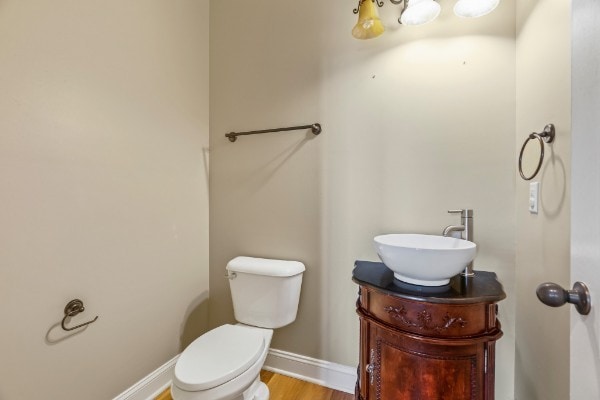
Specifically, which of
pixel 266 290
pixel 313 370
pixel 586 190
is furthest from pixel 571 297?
pixel 313 370

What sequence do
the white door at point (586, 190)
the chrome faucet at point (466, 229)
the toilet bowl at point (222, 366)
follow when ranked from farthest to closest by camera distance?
the chrome faucet at point (466, 229) < the toilet bowl at point (222, 366) < the white door at point (586, 190)

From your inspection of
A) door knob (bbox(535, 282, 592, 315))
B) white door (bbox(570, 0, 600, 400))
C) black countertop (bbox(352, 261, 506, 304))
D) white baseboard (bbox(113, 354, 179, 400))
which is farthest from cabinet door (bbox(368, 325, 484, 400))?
white baseboard (bbox(113, 354, 179, 400))

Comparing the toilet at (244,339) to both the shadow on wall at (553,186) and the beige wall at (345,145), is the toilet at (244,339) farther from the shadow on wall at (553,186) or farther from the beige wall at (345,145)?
the shadow on wall at (553,186)

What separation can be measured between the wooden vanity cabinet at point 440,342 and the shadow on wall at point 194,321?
1.25 m

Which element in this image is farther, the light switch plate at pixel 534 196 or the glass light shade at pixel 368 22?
the glass light shade at pixel 368 22

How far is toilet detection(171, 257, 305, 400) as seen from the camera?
→ 1.12 metres

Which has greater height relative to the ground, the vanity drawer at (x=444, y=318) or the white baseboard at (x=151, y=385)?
the vanity drawer at (x=444, y=318)

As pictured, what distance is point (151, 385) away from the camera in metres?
1.53

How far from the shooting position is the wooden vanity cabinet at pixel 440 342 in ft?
3.17

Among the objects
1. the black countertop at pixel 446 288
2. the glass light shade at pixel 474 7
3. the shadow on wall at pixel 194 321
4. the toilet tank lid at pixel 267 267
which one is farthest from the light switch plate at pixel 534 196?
the shadow on wall at pixel 194 321

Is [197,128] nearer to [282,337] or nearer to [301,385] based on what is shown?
[282,337]

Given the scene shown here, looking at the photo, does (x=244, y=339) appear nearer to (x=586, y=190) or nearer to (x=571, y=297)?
(x=571, y=297)

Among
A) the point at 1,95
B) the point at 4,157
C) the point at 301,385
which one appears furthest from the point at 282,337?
the point at 1,95

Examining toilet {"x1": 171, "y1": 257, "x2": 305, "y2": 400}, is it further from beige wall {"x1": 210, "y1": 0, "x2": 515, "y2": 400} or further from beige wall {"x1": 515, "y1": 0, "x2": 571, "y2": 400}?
beige wall {"x1": 515, "y1": 0, "x2": 571, "y2": 400}
